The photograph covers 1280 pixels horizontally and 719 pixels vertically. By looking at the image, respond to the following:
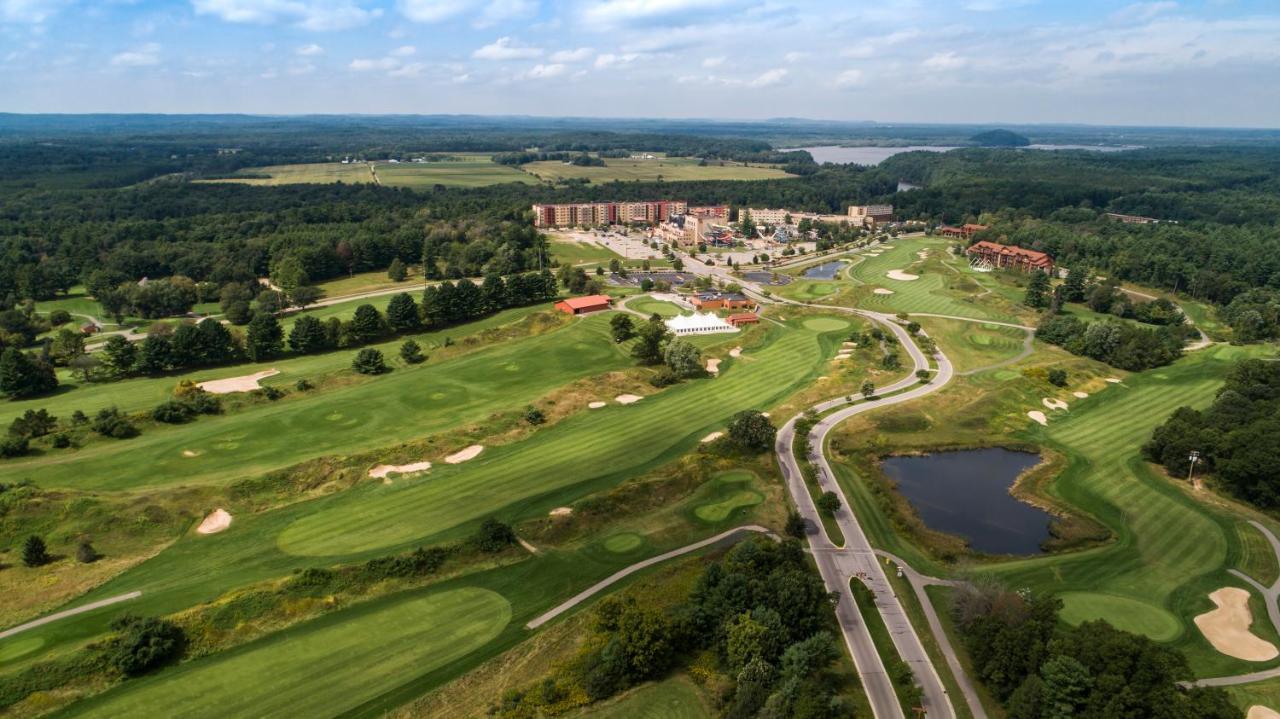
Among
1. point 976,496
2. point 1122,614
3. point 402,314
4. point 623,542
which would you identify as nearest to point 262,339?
point 402,314

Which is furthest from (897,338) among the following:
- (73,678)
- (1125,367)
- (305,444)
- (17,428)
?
(17,428)

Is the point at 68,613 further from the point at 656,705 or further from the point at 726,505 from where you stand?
the point at 726,505

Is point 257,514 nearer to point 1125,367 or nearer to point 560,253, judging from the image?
point 1125,367

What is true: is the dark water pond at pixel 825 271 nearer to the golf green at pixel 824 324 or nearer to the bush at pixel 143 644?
the golf green at pixel 824 324

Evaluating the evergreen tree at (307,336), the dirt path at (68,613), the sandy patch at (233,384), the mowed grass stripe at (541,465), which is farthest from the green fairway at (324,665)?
the evergreen tree at (307,336)

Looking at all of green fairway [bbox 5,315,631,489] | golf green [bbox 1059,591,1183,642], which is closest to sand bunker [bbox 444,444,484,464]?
green fairway [bbox 5,315,631,489]

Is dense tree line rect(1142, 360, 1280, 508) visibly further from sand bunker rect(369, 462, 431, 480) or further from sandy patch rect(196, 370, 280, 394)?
sandy patch rect(196, 370, 280, 394)
